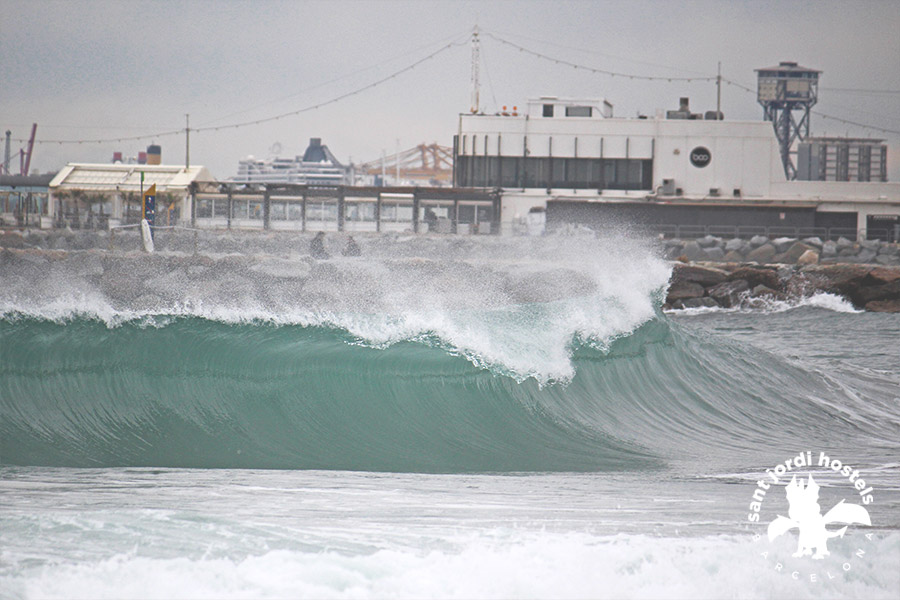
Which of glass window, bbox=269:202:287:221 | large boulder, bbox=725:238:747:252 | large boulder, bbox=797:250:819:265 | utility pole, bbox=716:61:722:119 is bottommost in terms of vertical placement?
large boulder, bbox=797:250:819:265

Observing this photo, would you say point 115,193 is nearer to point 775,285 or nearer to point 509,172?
point 509,172

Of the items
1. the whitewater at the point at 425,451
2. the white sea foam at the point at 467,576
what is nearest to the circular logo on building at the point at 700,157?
the whitewater at the point at 425,451

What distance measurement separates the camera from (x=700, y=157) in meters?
39.7

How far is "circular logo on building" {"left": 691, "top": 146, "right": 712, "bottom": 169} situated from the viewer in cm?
3966

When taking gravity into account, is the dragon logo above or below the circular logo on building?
below

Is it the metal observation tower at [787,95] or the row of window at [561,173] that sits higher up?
the metal observation tower at [787,95]

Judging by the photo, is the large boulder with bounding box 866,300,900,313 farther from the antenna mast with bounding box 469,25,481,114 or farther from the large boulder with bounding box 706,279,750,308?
the antenna mast with bounding box 469,25,481,114

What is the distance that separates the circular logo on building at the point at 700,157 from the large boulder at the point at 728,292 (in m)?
Result: 14.1

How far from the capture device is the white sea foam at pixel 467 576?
3.96 meters

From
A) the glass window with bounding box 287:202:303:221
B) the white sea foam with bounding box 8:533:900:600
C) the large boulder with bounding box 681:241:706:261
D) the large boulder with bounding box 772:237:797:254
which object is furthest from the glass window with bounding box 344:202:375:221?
the white sea foam with bounding box 8:533:900:600

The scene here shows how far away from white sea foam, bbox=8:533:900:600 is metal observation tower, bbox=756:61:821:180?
52.7 meters

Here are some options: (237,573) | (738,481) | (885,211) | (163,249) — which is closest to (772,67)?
(885,211)

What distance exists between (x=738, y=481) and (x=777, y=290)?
72.0 feet

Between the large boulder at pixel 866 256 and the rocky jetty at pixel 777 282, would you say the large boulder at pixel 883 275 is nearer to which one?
the rocky jetty at pixel 777 282
